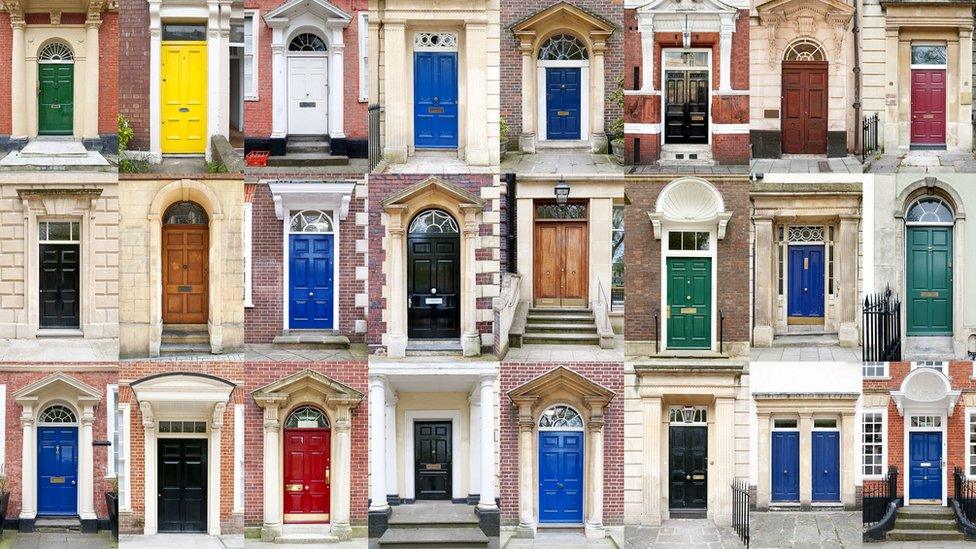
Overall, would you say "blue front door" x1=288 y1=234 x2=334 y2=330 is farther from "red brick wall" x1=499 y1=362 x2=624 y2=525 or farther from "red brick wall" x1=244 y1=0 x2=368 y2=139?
"red brick wall" x1=499 y1=362 x2=624 y2=525

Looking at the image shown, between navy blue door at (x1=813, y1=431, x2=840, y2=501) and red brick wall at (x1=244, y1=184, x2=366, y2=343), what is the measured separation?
19.8 ft

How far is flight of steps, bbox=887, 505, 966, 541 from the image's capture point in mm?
17125

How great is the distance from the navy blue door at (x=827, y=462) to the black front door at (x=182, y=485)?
798 cm

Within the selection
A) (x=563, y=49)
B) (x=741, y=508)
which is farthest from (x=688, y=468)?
(x=563, y=49)

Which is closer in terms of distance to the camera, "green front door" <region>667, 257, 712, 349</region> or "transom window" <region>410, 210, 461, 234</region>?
"green front door" <region>667, 257, 712, 349</region>

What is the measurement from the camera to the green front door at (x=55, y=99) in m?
18.0

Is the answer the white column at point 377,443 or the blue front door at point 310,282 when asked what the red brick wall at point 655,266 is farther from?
the blue front door at point 310,282

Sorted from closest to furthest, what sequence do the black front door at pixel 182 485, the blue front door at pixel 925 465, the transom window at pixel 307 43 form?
1. the black front door at pixel 182 485
2. the transom window at pixel 307 43
3. the blue front door at pixel 925 465

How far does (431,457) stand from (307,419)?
1.70m

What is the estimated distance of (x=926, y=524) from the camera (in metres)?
17.2

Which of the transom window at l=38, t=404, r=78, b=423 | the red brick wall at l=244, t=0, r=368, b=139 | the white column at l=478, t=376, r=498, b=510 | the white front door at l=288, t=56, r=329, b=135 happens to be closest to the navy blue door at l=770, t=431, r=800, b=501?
the white column at l=478, t=376, r=498, b=510

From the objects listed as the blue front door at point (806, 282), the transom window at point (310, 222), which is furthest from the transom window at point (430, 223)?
the blue front door at point (806, 282)

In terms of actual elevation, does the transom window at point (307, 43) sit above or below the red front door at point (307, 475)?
above

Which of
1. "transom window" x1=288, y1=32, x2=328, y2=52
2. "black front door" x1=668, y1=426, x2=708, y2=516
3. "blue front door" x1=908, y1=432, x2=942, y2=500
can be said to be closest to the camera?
"black front door" x1=668, y1=426, x2=708, y2=516
